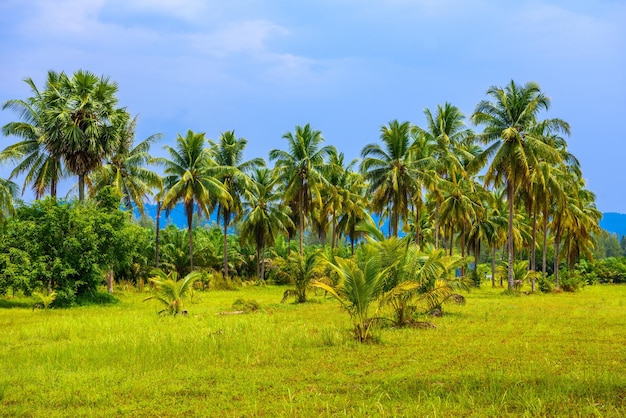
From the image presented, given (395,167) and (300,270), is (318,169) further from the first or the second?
(300,270)

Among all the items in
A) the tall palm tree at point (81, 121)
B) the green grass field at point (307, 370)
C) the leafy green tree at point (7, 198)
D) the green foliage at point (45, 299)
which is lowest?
the green grass field at point (307, 370)

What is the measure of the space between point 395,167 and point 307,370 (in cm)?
2630

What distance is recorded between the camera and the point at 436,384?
8055mm

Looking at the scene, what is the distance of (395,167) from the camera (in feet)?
113

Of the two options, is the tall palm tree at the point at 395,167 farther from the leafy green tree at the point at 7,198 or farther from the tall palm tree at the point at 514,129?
the leafy green tree at the point at 7,198

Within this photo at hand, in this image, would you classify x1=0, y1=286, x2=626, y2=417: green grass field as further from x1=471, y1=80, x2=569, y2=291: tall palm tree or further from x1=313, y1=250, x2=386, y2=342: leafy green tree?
x1=471, y1=80, x2=569, y2=291: tall palm tree

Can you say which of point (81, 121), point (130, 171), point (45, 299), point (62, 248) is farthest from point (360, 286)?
point (130, 171)

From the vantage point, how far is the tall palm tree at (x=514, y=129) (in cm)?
2984

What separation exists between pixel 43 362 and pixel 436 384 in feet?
24.2

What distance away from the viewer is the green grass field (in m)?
7.14

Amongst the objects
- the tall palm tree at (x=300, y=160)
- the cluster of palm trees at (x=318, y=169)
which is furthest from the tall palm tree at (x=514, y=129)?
the tall palm tree at (x=300, y=160)

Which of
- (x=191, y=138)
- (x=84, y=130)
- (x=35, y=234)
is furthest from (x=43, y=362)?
(x=191, y=138)

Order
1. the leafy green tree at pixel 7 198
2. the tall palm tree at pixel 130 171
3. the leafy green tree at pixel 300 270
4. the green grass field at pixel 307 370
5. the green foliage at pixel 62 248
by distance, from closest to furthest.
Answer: the green grass field at pixel 307 370
the green foliage at pixel 62 248
the leafy green tree at pixel 300 270
the leafy green tree at pixel 7 198
the tall palm tree at pixel 130 171

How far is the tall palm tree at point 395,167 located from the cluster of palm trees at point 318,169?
70 mm
